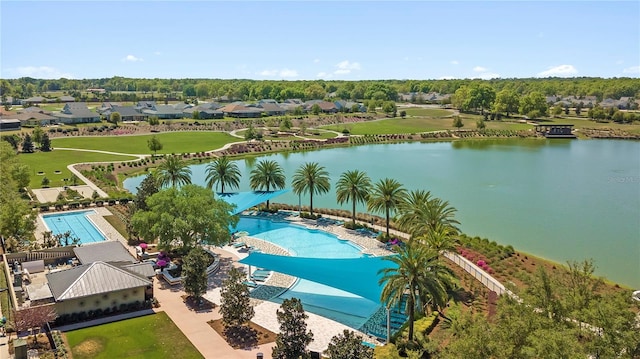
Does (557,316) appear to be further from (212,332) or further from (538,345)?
(212,332)

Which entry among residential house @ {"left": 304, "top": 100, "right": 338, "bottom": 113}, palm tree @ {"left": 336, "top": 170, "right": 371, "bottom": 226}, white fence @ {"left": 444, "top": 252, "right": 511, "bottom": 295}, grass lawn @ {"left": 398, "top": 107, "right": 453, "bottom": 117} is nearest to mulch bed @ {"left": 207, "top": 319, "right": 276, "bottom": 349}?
white fence @ {"left": 444, "top": 252, "right": 511, "bottom": 295}

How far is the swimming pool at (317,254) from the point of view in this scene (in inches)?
1214

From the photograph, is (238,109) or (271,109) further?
(271,109)

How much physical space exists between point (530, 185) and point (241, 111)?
101 metres

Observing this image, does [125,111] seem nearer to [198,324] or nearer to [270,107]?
[270,107]

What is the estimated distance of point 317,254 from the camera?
131 feet

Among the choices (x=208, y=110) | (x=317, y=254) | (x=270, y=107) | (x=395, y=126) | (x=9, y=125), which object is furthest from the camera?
(x=270, y=107)

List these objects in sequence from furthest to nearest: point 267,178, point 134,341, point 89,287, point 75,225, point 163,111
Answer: point 163,111, point 267,178, point 75,225, point 89,287, point 134,341

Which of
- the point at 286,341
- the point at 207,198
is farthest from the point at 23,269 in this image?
the point at 286,341

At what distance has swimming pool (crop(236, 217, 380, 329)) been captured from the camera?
30.8 m

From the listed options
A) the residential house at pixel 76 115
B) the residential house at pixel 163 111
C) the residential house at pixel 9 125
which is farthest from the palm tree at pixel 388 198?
the residential house at pixel 163 111

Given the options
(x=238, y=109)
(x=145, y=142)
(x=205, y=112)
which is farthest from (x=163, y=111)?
(x=145, y=142)

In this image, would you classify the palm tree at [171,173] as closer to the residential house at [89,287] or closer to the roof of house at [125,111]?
the residential house at [89,287]

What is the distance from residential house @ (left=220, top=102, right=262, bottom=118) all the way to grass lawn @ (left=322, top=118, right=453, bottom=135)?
93.1ft
